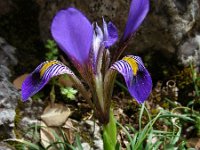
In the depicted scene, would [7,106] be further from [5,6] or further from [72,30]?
[72,30]

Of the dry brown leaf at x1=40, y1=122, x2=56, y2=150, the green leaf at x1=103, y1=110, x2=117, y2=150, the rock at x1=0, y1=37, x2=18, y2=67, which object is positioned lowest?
the dry brown leaf at x1=40, y1=122, x2=56, y2=150

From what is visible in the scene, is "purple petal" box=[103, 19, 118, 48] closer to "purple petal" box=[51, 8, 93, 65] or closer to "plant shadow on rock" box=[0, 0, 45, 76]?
"purple petal" box=[51, 8, 93, 65]

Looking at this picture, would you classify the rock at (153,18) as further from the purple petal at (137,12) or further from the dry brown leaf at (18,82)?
the purple petal at (137,12)

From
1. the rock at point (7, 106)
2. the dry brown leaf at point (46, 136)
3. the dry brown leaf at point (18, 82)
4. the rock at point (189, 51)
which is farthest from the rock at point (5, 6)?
the rock at point (189, 51)

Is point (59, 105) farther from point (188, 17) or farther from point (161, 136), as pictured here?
point (188, 17)

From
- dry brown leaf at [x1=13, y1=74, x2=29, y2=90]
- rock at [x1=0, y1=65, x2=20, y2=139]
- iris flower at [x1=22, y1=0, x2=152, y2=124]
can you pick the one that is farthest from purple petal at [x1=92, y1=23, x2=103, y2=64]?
dry brown leaf at [x1=13, y1=74, x2=29, y2=90]

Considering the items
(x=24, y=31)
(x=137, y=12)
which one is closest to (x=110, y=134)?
(x=137, y=12)

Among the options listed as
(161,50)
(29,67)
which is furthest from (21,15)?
(161,50)
